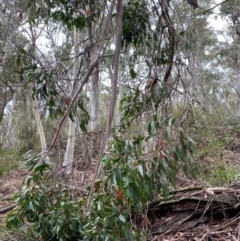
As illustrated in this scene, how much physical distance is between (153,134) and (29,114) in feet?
37.4

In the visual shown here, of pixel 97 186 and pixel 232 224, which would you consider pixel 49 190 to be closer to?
pixel 97 186

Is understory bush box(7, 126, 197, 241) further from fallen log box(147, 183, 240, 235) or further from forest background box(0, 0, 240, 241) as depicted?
fallen log box(147, 183, 240, 235)

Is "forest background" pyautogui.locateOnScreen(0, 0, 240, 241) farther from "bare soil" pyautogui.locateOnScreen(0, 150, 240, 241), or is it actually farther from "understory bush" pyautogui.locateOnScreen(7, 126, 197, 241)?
"bare soil" pyautogui.locateOnScreen(0, 150, 240, 241)

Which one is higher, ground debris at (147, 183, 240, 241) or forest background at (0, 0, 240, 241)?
forest background at (0, 0, 240, 241)

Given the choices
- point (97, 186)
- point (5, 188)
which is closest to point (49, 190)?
point (97, 186)

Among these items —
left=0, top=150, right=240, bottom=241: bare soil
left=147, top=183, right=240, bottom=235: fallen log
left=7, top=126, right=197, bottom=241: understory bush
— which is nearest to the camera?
left=7, top=126, right=197, bottom=241: understory bush

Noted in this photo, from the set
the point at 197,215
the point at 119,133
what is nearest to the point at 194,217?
the point at 197,215

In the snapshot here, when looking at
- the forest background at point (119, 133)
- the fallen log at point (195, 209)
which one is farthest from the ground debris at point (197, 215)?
the forest background at point (119, 133)

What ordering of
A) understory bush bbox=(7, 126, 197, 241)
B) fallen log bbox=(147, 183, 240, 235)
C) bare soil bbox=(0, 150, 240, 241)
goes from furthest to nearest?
fallen log bbox=(147, 183, 240, 235) < bare soil bbox=(0, 150, 240, 241) < understory bush bbox=(7, 126, 197, 241)

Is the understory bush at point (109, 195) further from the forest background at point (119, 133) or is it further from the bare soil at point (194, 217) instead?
the bare soil at point (194, 217)

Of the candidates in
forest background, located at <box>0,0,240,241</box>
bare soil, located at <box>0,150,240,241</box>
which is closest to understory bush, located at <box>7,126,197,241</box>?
forest background, located at <box>0,0,240,241</box>

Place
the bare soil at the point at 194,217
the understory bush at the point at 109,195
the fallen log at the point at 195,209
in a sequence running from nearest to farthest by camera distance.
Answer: the understory bush at the point at 109,195, the bare soil at the point at 194,217, the fallen log at the point at 195,209

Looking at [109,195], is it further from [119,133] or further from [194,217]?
[194,217]

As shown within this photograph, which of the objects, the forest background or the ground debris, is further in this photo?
the ground debris
